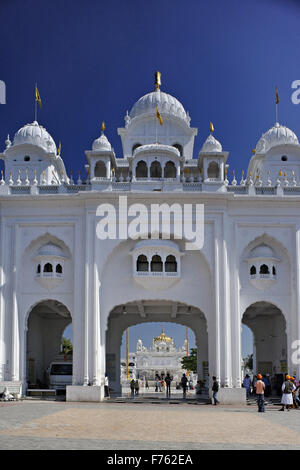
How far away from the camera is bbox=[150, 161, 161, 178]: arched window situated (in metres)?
34.7

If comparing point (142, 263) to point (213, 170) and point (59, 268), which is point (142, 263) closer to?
point (59, 268)

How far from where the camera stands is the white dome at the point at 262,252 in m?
31.5

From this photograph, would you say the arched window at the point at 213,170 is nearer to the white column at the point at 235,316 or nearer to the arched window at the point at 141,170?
the arched window at the point at 141,170

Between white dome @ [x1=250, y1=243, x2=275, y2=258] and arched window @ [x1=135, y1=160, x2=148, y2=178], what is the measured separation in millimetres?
8143

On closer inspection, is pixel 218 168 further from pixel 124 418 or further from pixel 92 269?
pixel 124 418

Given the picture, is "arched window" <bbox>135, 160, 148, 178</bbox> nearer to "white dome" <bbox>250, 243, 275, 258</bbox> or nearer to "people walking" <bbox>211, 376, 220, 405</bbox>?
"white dome" <bbox>250, 243, 275, 258</bbox>

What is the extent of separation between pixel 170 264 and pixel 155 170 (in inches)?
262

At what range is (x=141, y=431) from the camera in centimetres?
1495

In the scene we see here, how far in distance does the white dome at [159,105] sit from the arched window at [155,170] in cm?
620

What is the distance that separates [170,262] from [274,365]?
10686 millimetres

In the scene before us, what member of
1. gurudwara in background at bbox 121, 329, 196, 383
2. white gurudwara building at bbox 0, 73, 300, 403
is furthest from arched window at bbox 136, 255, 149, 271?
gurudwara in background at bbox 121, 329, 196, 383

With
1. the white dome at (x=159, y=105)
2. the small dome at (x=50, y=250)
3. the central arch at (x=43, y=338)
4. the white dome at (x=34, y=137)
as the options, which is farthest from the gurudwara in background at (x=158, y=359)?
the small dome at (x=50, y=250)

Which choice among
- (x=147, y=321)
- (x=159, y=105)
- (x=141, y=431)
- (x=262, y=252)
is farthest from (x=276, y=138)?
(x=141, y=431)
